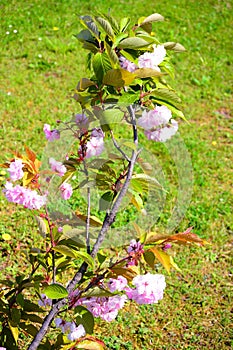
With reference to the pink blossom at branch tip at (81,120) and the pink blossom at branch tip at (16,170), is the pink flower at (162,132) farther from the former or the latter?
the pink blossom at branch tip at (16,170)

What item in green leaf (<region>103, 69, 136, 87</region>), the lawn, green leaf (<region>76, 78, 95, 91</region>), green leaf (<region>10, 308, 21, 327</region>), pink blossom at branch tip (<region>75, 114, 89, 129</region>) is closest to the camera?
green leaf (<region>103, 69, 136, 87</region>)

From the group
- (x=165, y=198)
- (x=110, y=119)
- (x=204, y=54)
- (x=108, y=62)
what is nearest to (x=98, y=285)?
(x=110, y=119)

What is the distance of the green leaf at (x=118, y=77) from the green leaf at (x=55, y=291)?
0.63m

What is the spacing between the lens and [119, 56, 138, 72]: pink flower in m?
1.39

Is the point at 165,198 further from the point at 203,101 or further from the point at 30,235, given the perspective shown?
A: the point at 203,101

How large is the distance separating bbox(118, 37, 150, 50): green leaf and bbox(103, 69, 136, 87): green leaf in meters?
0.09

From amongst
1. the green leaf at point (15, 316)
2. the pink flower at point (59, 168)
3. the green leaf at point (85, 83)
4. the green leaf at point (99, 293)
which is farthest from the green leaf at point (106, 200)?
A: the green leaf at point (15, 316)

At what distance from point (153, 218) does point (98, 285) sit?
1.53 m

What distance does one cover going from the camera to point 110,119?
136 centimetres

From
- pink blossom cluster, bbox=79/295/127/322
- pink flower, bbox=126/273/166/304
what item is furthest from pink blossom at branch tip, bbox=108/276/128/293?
pink flower, bbox=126/273/166/304

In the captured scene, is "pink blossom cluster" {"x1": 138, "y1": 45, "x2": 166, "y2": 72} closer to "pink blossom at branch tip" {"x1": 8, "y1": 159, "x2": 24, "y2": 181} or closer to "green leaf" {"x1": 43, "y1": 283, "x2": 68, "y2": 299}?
"pink blossom at branch tip" {"x1": 8, "y1": 159, "x2": 24, "y2": 181}

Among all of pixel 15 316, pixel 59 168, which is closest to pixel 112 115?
pixel 59 168

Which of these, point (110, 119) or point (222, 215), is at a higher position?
point (110, 119)

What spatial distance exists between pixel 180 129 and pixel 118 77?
9.77 ft
